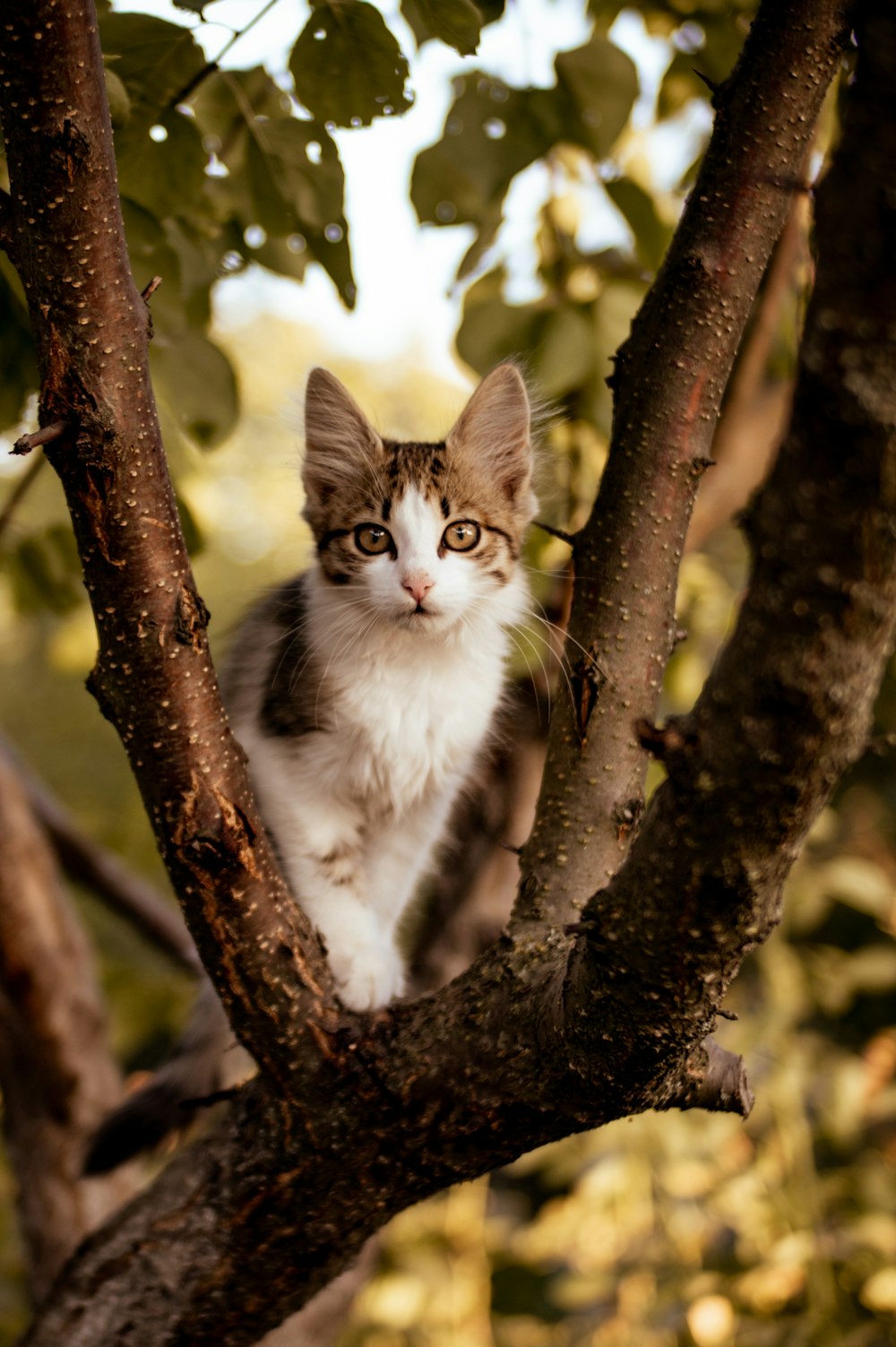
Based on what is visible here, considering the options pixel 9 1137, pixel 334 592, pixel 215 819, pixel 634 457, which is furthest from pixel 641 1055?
pixel 9 1137

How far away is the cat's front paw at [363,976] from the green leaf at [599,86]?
1.03 metres

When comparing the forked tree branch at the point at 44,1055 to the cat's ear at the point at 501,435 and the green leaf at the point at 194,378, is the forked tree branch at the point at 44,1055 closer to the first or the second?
the green leaf at the point at 194,378

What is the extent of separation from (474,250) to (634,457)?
0.46m

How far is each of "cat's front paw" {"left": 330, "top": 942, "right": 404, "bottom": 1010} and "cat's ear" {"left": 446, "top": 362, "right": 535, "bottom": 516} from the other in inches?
27.8

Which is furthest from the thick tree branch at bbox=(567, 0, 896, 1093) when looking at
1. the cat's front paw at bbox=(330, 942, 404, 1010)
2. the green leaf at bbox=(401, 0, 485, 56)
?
the cat's front paw at bbox=(330, 942, 404, 1010)

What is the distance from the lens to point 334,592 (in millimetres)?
1547

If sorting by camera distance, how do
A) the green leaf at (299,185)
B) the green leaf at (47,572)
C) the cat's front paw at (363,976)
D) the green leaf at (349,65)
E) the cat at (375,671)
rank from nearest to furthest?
the green leaf at (349,65) < the green leaf at (299,185) < the cat's front paw at (363,976) < the cat at (375,671) < the green leaf at (47,572)

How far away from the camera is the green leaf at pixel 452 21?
0.92 meters

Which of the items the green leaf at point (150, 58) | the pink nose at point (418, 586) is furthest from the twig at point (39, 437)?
the pink nose at point (418, 586)

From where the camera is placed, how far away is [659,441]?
1.03 m

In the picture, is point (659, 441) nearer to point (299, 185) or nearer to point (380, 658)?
point (299, 185)

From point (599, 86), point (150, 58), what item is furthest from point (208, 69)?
point (599, 86)

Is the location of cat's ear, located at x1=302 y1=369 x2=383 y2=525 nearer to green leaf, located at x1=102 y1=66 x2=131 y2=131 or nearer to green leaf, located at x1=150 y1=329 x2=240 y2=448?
green leaf, located at x1=150 y1=329 x2=240 y2=448

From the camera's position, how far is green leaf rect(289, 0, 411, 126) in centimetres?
98
